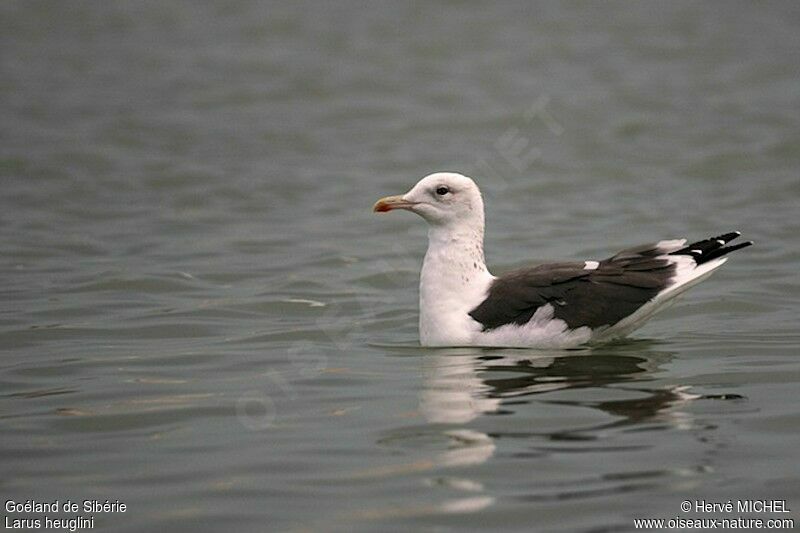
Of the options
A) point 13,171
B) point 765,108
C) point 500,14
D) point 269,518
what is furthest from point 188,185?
point 500,14

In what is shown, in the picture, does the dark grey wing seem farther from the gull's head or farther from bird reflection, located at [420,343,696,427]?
the gull's head

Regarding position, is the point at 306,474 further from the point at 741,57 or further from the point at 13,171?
the point at 741,57

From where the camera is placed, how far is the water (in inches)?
267

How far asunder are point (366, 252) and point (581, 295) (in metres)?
5.13

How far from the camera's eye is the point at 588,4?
31.2 m

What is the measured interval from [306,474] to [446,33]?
22.7m

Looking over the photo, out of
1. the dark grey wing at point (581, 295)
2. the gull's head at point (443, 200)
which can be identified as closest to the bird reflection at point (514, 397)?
the dark grey wing at point (581, 295)

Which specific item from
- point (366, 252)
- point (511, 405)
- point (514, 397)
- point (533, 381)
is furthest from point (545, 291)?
point (366, 252)

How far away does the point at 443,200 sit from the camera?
9.87m

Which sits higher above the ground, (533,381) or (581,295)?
(581,295)

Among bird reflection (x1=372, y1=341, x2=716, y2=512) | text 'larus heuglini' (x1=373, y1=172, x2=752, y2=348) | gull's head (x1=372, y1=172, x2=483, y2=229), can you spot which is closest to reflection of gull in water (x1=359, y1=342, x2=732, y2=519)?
bird reflection (x1=372, y1=341, x2=716, y2=512)

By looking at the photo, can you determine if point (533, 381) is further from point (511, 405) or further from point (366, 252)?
point (366, 252)

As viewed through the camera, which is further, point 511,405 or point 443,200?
point 443,200

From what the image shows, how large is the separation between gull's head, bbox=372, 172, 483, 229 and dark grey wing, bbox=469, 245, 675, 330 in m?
0.73
